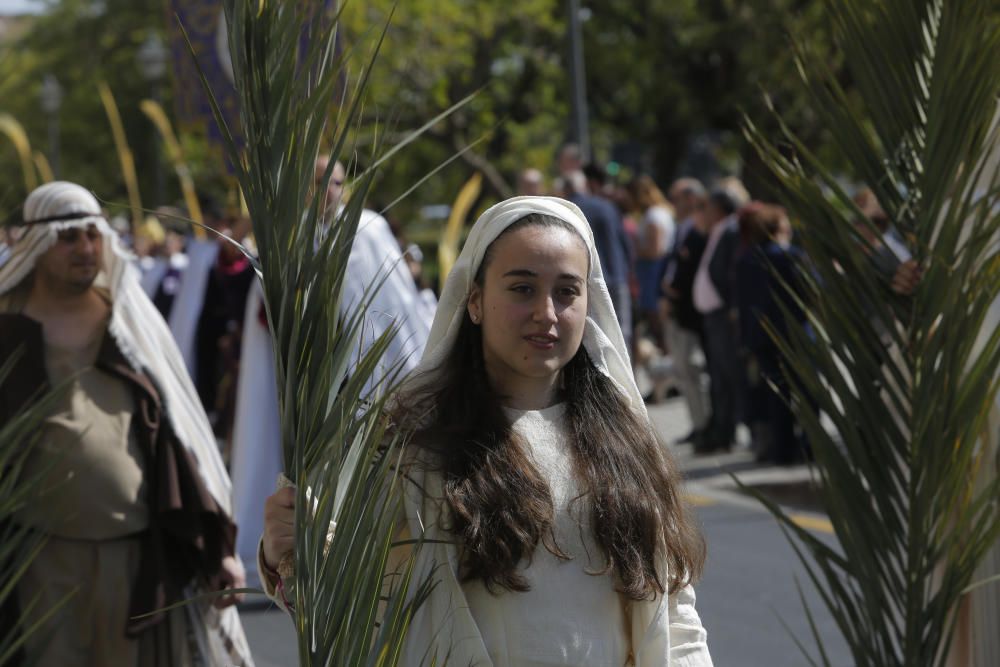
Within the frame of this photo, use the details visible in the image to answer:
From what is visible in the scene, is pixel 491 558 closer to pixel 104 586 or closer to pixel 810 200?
pixel 810 200

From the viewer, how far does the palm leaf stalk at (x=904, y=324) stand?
2850mm

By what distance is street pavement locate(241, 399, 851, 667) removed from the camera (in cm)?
695

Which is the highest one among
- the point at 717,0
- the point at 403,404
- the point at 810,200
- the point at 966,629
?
the point at 717,0

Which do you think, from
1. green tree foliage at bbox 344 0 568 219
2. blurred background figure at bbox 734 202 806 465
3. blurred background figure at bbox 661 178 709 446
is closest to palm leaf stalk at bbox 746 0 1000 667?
blurred background figure at bbox 734 202 806 465

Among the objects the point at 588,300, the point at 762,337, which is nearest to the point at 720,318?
the point at 762,337

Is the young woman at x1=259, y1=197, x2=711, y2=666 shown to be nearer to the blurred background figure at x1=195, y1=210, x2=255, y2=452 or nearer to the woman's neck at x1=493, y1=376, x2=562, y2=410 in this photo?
the woman's neck at x1=493, y1=376, x2=562, y2=410

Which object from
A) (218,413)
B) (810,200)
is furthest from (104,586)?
(218,413)

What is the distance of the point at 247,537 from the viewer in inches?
333

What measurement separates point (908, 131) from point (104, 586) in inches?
108

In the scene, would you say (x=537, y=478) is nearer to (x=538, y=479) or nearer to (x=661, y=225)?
(x=538, y=479)

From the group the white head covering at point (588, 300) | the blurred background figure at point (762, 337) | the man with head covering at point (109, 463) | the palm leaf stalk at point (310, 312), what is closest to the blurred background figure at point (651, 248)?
the blurred background figure at point (762, 337)

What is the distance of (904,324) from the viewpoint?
118 inches

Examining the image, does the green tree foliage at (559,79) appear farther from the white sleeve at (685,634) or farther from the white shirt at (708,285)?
the white sleeve at (685,634)

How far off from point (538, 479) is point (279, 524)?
0.57 meters
